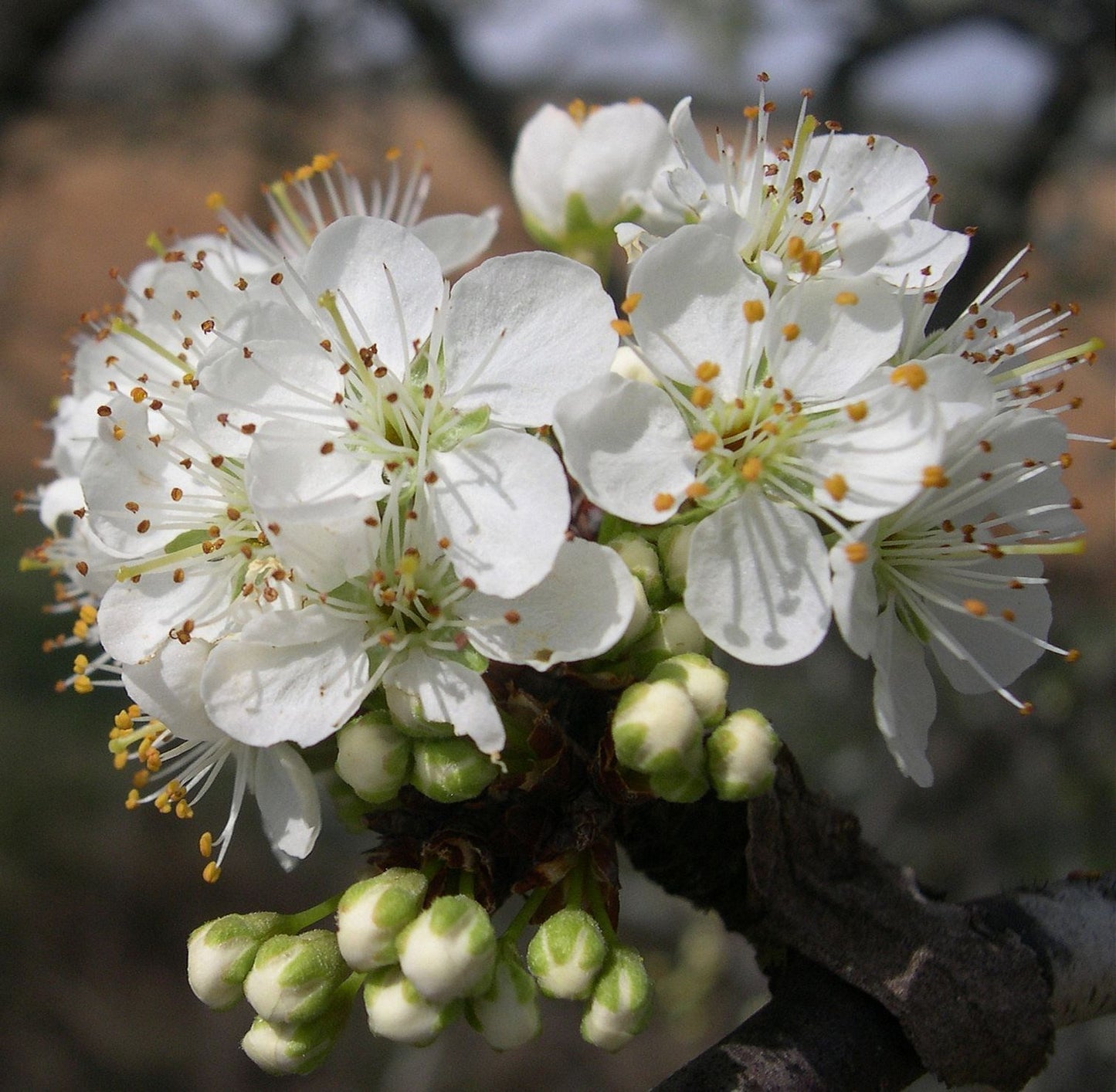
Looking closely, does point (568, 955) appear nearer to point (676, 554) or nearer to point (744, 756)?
point (744, 756)

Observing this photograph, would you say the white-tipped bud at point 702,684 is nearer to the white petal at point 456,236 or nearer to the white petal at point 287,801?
the white petal at point 287,801

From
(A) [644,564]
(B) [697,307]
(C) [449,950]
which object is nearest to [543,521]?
(A) [644,564]

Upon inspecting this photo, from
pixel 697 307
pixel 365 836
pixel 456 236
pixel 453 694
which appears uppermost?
pixel 456 236

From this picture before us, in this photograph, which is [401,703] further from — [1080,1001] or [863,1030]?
[1080,1001]

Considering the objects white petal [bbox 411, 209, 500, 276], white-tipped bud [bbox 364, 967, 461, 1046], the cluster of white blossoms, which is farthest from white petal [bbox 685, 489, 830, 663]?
white petal [bbox 411, 209, 500, 276]

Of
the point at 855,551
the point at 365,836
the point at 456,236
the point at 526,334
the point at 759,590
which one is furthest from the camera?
the point at 365,836

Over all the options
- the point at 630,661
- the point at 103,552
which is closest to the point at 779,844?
the point at 630,661
